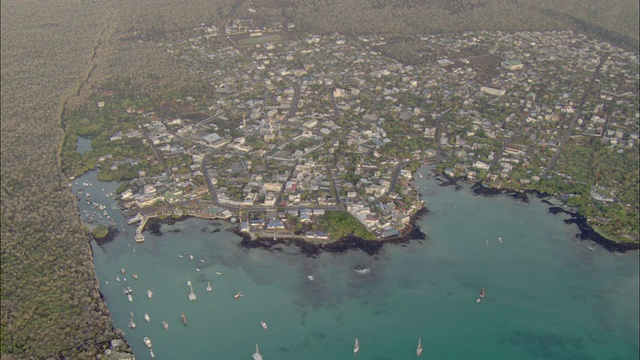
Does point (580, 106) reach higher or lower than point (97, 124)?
higher

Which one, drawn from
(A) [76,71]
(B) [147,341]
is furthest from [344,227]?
(A) [76,71]

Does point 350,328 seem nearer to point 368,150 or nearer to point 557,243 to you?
point 557,243

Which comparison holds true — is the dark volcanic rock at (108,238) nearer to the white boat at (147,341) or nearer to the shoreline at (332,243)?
the shoreline at (332,243)

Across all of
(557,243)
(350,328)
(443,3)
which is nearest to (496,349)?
(350,328)

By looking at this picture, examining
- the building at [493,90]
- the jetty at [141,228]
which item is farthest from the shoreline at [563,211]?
the jetty at [141,228]

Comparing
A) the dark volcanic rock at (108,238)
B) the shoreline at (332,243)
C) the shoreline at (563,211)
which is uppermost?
the shoreline at (563,211)

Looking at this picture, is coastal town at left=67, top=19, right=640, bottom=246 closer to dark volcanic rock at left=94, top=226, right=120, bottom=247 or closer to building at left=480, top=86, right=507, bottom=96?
building at left=480, top=86, right=507, bottom=96
